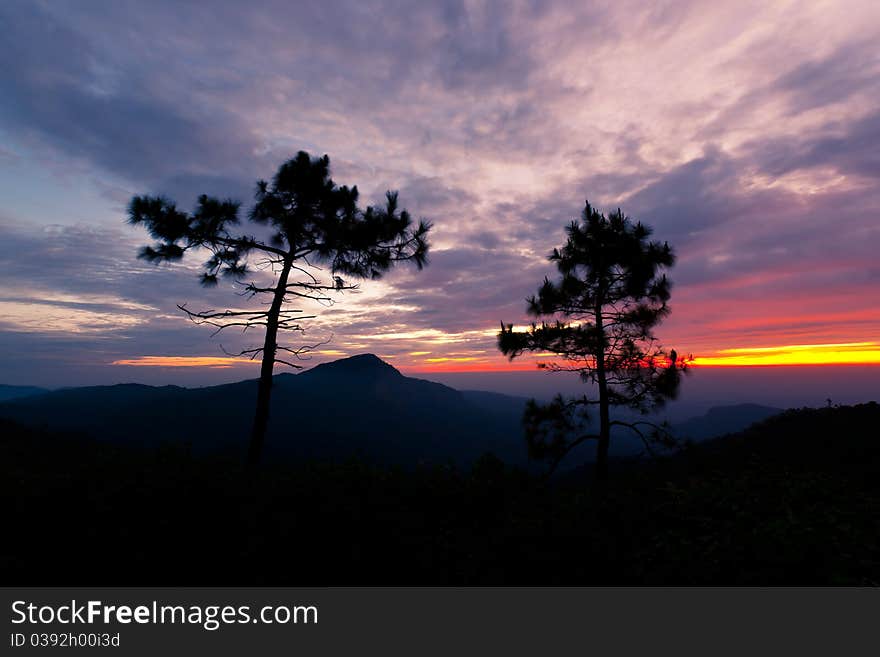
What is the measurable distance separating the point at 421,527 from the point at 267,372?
25.8 feet

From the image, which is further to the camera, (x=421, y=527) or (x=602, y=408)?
(x=602, y=408)

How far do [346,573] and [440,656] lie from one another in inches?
80.7

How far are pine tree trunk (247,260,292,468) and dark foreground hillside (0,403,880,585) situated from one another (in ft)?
5.70

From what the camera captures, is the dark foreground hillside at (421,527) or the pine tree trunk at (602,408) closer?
the dark foreground hillside at (421,527)

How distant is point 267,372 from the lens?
13133 millimetres

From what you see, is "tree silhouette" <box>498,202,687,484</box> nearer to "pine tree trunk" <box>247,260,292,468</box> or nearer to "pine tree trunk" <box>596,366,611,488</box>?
"pine tree trunk" <box>596,366,611,488</box>

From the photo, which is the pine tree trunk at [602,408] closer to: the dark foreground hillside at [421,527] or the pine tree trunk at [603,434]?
the pine tree trunk at [603,434]

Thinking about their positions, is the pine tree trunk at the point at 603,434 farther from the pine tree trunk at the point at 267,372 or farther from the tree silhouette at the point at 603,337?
the pine tree trunk at the point at 267,372

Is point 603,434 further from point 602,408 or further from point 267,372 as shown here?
point 267,372

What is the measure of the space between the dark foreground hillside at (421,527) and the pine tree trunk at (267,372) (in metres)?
1.74

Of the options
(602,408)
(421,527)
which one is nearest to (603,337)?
(602,408)

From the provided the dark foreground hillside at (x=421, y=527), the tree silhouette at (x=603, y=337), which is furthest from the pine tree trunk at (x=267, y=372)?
the tree silhouette at (x=603, y=337)

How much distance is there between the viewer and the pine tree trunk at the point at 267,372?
41.7 ft

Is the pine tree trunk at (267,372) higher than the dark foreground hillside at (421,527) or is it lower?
higher
